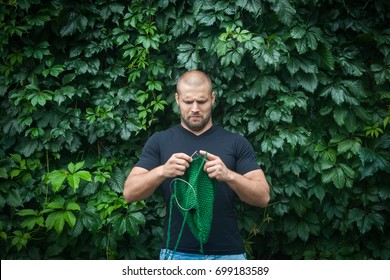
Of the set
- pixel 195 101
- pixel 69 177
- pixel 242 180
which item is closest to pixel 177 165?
pixel 242 180

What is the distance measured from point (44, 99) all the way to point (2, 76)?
407mm

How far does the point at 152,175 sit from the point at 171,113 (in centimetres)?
114

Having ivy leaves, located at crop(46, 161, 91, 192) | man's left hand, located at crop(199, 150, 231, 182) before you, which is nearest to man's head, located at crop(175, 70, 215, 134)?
man's left hand, located at crop(199, 150, 231, 182)

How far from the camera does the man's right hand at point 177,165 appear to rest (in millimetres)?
2074

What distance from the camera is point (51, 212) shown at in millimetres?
3084

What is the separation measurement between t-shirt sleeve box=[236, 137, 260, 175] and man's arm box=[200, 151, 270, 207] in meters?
0.03

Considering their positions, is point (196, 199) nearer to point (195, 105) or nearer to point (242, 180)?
point (242, 180)

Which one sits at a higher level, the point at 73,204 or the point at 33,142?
the point at 33,142

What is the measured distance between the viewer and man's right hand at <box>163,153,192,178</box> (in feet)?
6.81

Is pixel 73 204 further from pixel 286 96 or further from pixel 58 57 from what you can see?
pixel 286 96

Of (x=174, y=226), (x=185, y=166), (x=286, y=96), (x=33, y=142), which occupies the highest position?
(x=286, y=96)

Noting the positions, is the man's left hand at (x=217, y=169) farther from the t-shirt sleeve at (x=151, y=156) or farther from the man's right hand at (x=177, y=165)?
the t-shirt sleeve at (x=151, y=156)

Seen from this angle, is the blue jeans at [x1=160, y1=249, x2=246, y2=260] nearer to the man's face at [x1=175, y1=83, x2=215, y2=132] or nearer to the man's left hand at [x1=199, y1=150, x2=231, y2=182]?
the man's left hand at [x1=199, y1=150, x2=231, y2=182]

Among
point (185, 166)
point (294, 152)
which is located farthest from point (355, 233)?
point (185, 166)
